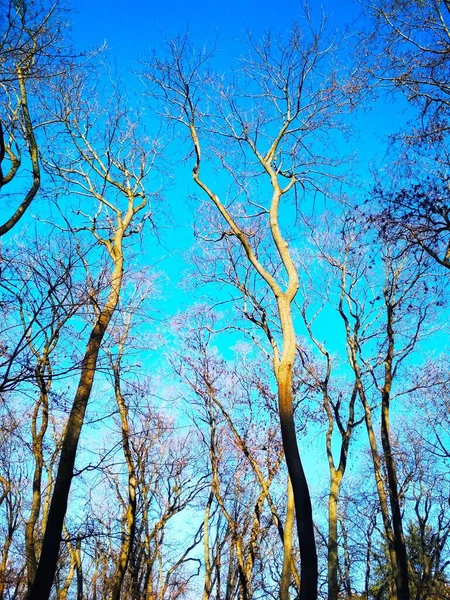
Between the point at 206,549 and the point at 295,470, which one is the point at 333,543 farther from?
the point at 206,549

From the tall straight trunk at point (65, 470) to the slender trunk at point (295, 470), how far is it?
2408 millimetres

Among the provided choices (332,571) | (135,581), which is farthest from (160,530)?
(332,571)

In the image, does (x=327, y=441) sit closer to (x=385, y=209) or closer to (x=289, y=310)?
(x=289, y=310)

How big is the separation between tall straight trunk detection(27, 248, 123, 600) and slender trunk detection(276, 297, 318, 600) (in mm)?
2408

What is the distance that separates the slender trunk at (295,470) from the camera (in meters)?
5.40

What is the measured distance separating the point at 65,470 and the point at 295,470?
2.90m

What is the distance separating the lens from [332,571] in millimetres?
10312

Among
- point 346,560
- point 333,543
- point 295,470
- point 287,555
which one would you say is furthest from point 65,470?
point 346,560

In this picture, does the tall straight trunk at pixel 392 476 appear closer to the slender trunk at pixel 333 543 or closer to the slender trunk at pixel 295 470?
the slender trunk at pixel 333 543

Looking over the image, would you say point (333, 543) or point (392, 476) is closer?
point (392, 476)

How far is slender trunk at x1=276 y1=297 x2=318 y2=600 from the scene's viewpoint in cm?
540

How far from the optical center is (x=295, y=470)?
596cm

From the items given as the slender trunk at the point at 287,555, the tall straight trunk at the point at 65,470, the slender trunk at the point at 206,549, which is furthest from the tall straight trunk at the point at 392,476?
the slender trunk at the point at 206,549

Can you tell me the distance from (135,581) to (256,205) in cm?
1247
